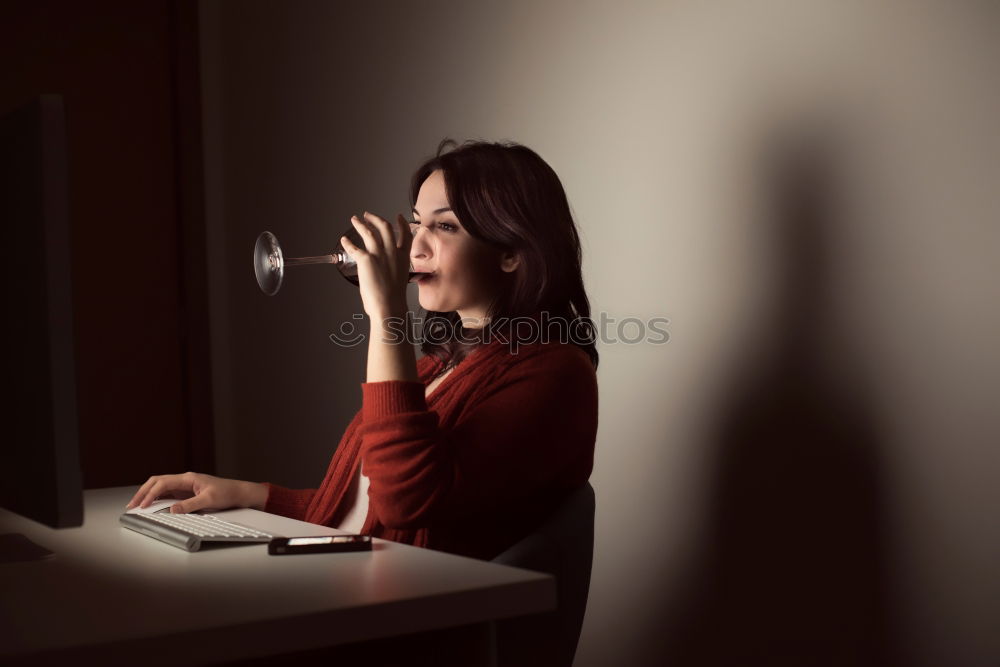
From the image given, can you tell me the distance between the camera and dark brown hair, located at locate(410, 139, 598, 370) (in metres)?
1.58

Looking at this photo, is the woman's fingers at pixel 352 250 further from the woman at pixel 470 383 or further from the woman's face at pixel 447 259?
the woman's face at pixel 447 259

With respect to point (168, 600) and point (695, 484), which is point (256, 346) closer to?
point (695, 484)

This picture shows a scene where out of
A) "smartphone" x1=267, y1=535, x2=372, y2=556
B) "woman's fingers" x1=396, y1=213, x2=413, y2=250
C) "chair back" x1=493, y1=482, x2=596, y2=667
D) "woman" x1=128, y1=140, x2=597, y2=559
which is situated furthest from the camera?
"woman's fingers" x1=396, y1=213, x2=413, y2=250

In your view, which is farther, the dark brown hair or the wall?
the dark brown hair

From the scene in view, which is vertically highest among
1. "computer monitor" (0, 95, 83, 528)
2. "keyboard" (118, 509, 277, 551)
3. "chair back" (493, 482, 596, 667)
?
"computer monitor" (0, 95, 83, 528)

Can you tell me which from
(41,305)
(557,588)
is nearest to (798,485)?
(557,588)

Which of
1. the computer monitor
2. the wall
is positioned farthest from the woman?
the computer monitor

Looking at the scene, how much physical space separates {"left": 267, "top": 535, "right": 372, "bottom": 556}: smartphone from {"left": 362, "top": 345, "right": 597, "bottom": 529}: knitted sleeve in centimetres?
19

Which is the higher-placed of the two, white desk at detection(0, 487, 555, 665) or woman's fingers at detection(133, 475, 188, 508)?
white desk at detection(0, 487, 555, 665)

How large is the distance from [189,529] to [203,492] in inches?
14.0

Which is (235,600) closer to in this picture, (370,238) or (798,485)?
(370,238)

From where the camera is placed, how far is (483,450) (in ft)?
4.45

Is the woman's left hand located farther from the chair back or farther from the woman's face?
the chair back

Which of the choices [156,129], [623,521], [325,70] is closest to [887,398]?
[623,521]
